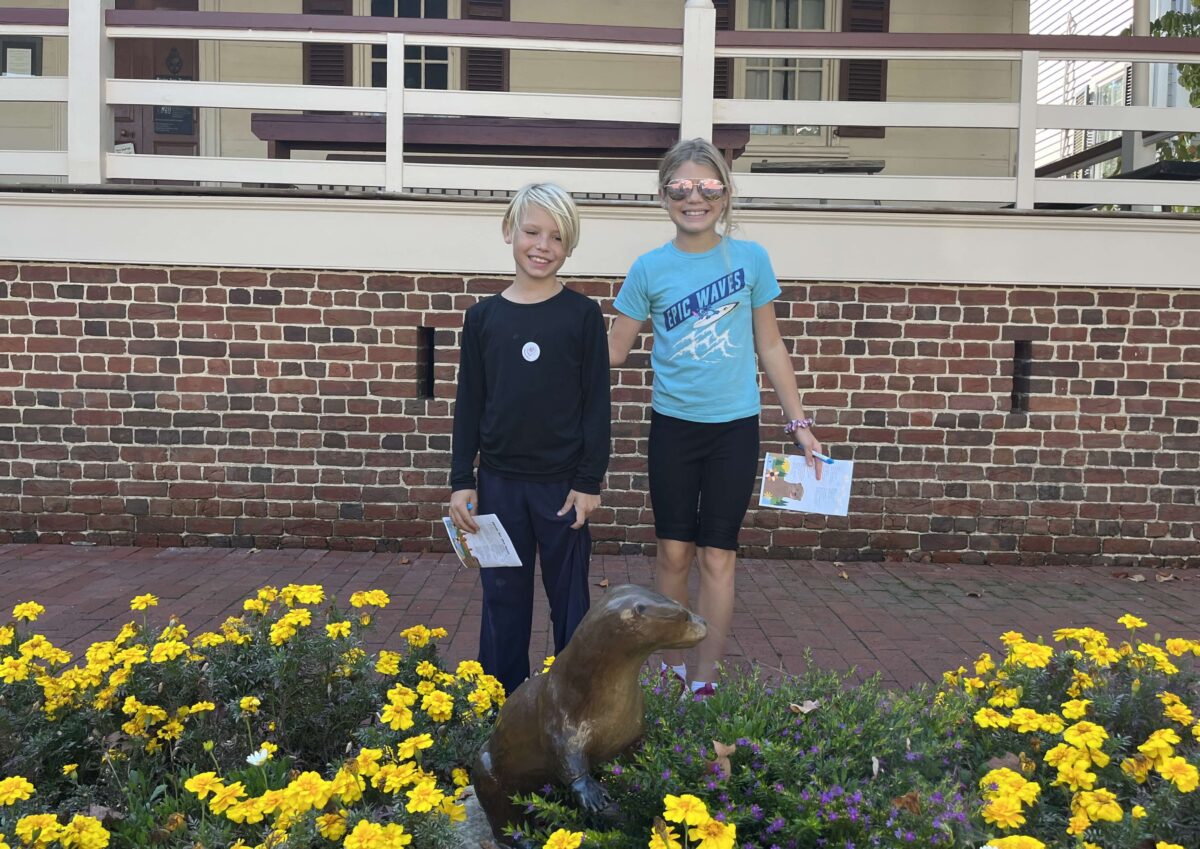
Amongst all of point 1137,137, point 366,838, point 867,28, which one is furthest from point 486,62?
point 366,838

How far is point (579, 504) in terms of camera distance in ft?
9.34

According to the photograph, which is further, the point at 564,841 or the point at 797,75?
the point at 797,75

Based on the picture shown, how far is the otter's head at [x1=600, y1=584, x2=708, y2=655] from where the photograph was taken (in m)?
1.91

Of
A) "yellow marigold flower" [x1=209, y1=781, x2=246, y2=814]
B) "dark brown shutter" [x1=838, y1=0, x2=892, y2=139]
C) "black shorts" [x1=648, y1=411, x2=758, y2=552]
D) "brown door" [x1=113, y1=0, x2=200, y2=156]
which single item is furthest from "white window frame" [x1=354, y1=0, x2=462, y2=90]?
"yellow marigold flower" [x1=209, y1=781, x2=246, y2=814]

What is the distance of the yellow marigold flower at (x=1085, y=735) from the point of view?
2.04 m

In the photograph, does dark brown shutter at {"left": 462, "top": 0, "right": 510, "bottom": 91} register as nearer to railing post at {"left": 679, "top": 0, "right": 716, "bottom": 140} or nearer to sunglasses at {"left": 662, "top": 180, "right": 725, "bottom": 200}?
railing post at {"left": 679, "top": 0, "right": 716, "bottom": 140}

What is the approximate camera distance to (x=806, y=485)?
124 inches

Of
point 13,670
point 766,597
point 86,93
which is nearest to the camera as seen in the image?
point 13,670

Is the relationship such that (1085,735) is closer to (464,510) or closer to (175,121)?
(464,510)

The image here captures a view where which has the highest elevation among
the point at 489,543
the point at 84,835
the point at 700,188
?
the point at 700,188

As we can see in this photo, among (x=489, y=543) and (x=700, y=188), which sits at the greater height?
(x=700, y=188)

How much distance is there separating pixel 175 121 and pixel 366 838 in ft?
28.5

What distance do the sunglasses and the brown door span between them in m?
7.32

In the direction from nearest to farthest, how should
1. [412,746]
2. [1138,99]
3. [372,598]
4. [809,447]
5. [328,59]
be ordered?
[412,746] → [372,598] → [809,447] → [1138,99] → [328,59]
